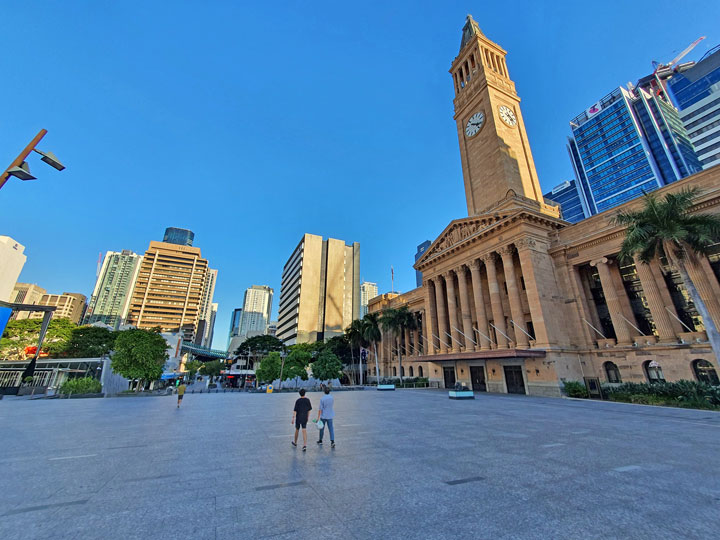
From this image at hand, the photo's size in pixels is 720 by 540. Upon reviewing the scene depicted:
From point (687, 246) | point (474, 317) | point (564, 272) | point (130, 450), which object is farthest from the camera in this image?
point (474, 317)

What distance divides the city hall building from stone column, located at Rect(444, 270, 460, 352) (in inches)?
5.5

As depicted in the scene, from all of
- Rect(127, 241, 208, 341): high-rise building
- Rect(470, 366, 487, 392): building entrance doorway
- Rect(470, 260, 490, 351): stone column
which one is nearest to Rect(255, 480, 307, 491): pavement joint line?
Rect(470, 260, 490, 351): stone column

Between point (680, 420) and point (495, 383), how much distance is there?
21494 mm

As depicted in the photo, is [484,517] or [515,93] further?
[515,93]

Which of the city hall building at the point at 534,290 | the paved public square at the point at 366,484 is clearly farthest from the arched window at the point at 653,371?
the paved public square at the point at 366,484

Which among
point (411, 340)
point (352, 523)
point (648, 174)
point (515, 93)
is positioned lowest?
point (352, 523)

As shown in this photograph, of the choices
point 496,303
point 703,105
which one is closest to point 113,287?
point 496,303

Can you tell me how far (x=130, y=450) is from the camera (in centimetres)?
889

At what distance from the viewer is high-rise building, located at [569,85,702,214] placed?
108000 mm

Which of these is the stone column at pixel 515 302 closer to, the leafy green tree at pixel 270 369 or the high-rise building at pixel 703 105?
the leafy green tree at pixel 270 369

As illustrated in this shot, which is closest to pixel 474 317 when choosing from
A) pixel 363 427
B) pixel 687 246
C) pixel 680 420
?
pixel 687 246

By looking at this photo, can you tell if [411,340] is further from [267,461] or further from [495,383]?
[267,461]

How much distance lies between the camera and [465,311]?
133 ft

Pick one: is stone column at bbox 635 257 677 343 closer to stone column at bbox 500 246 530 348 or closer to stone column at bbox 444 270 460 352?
stone column at bbox 500 246 530 348
